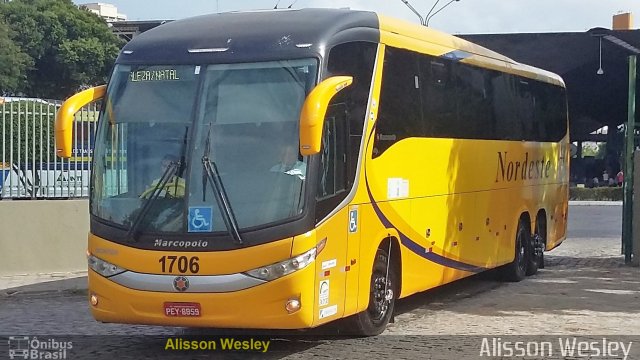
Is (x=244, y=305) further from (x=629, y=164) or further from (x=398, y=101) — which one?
(x=629, y=164)

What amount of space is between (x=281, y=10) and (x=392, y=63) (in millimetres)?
1423

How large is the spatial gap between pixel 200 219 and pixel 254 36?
1926 mm

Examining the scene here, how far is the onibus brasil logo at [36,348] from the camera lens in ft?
29.8

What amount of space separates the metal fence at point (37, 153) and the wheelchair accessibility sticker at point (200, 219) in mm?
6885

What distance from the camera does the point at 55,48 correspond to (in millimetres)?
73812

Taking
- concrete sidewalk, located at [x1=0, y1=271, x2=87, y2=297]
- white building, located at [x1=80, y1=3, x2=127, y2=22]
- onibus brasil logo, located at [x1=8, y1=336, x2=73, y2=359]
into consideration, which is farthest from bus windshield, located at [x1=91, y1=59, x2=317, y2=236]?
white building, located at [x1=80, y1=3, x2=127, y2=22]

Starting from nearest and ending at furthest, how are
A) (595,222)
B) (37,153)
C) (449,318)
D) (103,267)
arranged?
(103,267), (449,318), (37,153), (595,222)

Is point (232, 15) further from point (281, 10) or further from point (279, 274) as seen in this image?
point (279, 274)

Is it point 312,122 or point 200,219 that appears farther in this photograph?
point 200,219

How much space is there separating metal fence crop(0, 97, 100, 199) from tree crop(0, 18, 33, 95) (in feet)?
173

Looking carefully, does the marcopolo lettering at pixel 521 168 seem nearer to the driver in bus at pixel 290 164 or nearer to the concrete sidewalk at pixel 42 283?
the driver in bus at pixel 290 164

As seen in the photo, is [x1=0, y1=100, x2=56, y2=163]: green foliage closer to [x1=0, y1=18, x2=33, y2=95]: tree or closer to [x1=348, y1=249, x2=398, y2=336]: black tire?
[x1=348, y1=249, x2=398, y2=336]: black tire

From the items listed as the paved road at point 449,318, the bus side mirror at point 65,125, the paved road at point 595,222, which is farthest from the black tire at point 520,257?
the paved road at point 595,222

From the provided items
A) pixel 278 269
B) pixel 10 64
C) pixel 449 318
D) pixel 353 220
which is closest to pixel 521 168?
pixel 449 318
